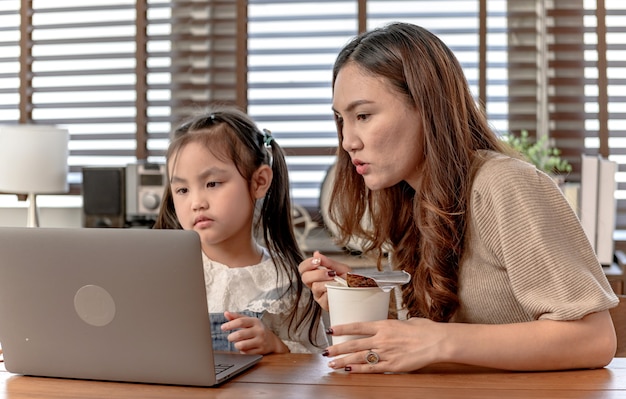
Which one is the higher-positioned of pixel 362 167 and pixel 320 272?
pixel 362 167

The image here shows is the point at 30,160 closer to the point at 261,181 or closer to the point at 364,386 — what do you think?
the point at 261,181

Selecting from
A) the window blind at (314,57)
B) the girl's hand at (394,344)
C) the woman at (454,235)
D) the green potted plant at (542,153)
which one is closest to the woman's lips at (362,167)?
the woman at (454,235)

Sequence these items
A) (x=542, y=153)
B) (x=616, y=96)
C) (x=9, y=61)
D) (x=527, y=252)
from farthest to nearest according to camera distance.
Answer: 1. (x=9, y=61)
2. (x=616, y=96)
3. (x=542, y=153)
4. (x=527, y=252)

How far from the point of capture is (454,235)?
1.32 m

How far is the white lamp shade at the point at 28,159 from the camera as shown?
3539 millimetres

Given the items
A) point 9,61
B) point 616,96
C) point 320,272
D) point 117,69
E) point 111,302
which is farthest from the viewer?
point 9,61

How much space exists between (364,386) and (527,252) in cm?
31

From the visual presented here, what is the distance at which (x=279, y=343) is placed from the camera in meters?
1.47

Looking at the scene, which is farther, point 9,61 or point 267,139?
point 9,61

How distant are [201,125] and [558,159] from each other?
191 centimetres

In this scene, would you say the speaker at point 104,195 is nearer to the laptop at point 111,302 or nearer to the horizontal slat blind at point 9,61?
the horizontal slat blind at point 9,61

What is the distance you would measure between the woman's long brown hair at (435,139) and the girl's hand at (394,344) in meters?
0.18

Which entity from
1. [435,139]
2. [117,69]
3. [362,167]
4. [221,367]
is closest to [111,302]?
[221,367]

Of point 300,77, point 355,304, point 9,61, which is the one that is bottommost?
point 355,304
